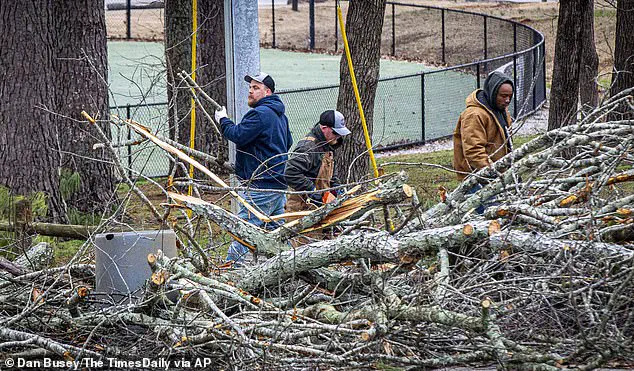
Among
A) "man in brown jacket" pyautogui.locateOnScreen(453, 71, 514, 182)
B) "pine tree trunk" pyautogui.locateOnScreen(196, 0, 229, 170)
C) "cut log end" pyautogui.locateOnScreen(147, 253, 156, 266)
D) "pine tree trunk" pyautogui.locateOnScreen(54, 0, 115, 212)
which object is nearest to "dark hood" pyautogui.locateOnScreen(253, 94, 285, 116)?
"man in brown jacket" pyautogui.locateOnScreen(453, 71, 514, 182)

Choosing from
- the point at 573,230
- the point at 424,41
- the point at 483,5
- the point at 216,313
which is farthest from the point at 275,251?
the point at 483,5

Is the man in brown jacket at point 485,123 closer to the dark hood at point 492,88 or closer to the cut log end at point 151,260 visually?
the dark hood at point 492,88

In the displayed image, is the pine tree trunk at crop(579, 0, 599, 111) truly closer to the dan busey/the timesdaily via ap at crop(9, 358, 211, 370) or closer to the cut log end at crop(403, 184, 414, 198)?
the cut log end at crop(403, 184, 414, 198)

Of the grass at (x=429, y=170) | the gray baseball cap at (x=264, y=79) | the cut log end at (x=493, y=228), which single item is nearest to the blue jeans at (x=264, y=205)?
the gray baseball cap at (x=264, y=79)

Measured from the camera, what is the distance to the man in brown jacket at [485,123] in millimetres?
8164

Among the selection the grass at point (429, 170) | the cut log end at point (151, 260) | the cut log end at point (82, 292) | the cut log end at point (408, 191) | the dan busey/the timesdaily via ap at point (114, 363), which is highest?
the cut log end at point (408, 191)

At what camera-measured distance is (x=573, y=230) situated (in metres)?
6.00

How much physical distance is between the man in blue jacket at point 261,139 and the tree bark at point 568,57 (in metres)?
6.09

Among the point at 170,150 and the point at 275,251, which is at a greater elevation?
the point at 170,150

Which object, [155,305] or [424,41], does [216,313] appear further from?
[424,41]

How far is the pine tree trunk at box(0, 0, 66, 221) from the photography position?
10266 millimetres

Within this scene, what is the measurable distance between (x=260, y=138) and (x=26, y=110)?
3396 millimetres

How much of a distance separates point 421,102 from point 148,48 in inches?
455

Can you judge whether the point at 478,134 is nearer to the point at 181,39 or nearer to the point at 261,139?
the point at 261,139
